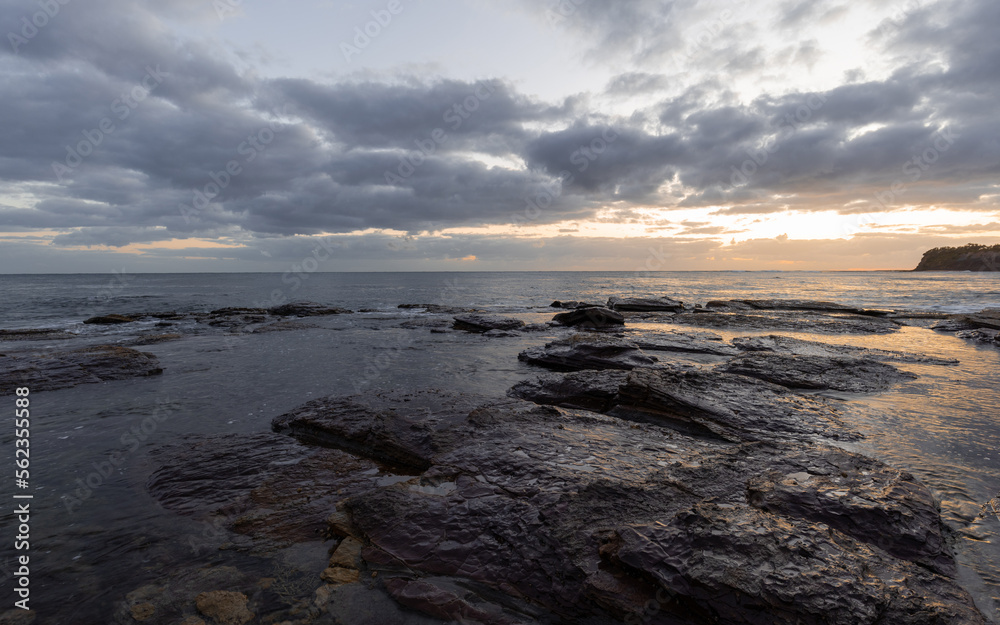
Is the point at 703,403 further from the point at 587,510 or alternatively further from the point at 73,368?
the point at 73,368

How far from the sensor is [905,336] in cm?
2319

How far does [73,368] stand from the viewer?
14.0 m

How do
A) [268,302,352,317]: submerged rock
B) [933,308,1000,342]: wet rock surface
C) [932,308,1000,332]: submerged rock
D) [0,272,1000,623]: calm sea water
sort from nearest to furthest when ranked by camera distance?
[0,272,1000,623]: calm sea water < [933,308,1000,342]: wet rock surface < [932,308,1000,332]: submerged rock < [268,302,352,317]: submerged rock

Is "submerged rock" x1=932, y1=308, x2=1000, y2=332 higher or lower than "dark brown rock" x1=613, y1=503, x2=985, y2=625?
higher

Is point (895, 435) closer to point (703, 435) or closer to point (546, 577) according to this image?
point (703, 435)

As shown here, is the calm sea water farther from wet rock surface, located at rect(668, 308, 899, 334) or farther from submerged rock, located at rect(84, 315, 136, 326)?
submerged rock, located at rect(84, 315, 136, 326)

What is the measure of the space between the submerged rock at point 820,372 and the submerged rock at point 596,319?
49.2ft

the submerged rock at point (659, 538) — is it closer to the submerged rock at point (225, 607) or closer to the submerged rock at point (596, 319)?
the submerged rock at point (225, 607)

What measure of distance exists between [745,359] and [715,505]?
10.7m

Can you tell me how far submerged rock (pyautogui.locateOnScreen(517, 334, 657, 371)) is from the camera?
47.6ft

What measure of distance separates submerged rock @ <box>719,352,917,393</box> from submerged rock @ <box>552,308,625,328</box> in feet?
49.2

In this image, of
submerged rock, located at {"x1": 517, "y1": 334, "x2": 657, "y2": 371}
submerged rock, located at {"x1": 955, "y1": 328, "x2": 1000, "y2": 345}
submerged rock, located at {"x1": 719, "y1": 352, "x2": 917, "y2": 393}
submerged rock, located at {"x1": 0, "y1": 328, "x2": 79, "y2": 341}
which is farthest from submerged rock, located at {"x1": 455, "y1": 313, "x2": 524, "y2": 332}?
submerged rock, located at {"x1": 955, "y1": 328, "x2": 1000, "y2": 345}

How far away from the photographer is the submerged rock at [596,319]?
29.6m

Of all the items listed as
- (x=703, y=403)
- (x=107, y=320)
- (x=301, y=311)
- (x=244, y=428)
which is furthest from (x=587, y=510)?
(x=107, y=320)
